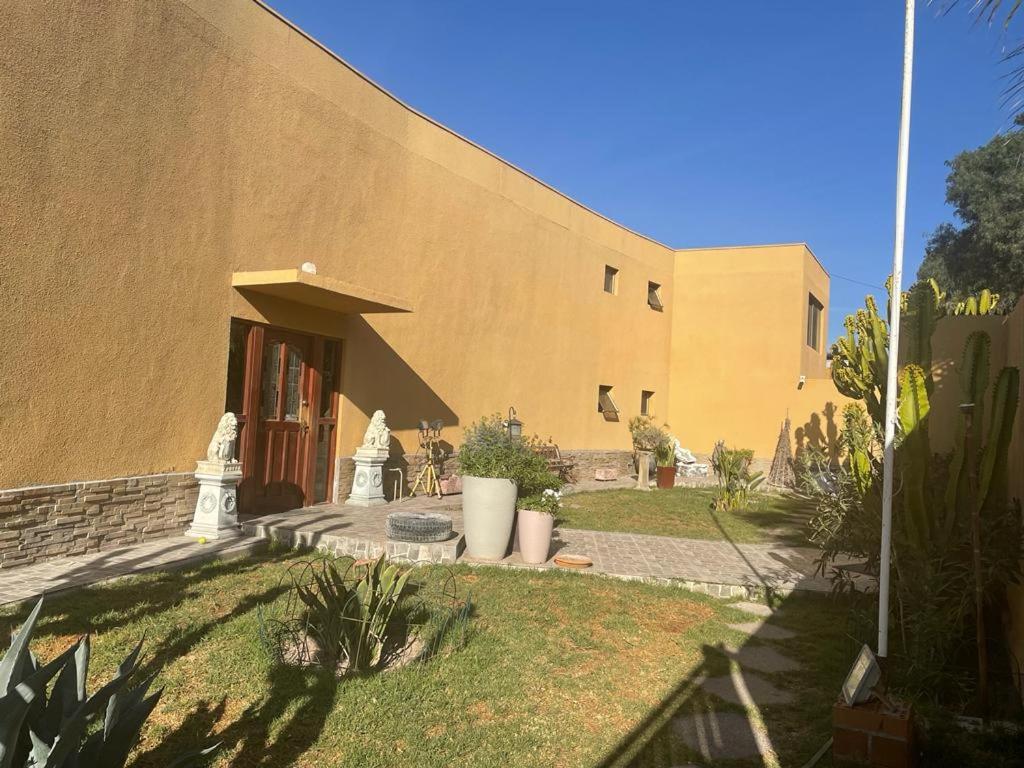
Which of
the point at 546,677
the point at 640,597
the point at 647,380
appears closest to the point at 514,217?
the point at 647,380

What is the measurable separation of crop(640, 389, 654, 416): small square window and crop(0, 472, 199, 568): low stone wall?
12997 mm

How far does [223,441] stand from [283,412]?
65.5 inches

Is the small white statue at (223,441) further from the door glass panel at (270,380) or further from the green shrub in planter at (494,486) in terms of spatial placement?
the green shrub in planter at (494,486)

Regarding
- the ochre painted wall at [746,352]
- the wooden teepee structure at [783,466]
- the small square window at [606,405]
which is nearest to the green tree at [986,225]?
the ochre painted wall at [746,352]

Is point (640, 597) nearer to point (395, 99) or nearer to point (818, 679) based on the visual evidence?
point (818, 679)

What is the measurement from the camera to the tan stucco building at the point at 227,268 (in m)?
5.98

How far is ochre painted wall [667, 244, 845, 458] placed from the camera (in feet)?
57.9

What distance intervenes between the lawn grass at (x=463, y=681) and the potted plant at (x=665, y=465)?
9.86 m

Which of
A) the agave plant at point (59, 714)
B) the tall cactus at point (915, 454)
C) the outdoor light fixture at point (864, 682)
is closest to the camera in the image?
the agave plant at point (59, 714)

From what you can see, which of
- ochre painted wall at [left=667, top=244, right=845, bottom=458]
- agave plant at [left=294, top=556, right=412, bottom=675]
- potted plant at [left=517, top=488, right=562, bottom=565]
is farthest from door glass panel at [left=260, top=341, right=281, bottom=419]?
ochre painted wall at [left=667, top=244, right=845, bottom=458]

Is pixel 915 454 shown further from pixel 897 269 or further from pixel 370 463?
pixel 370 463

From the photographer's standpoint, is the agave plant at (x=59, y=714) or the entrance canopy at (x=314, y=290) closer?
the agave plant at (x=59, y=714)

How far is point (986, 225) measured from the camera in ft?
62.9

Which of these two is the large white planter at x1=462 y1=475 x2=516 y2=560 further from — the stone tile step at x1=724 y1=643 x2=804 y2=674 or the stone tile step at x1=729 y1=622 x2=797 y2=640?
the stone tile step at x1=724 y1=643 x2=804 y2=674
